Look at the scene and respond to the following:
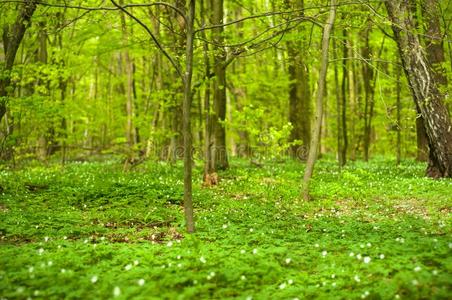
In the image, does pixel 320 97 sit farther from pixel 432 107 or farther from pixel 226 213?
pixel 432 107

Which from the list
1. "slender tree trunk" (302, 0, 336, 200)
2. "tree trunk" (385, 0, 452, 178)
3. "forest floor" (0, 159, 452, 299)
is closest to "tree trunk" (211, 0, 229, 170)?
"forest floor" (0, 159, 452, 299)

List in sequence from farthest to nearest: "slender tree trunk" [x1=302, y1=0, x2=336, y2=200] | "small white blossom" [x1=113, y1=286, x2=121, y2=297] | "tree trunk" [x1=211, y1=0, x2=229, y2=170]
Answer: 1. "tree trunk" [x1=211, y1=0, x2=229, y2=170]
2. "slender tree trunk" [x1=302, y1=0, x2=336, y2=200]
3. "small white blossom" [x1=113, y1=286, x2=121, y2=297]

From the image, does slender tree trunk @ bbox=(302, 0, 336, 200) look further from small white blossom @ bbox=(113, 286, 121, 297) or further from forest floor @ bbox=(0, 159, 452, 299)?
small white blossom @ bbox=(113, 286, 121, 297)

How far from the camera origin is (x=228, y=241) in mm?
7715

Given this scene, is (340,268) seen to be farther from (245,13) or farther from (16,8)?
(245,13)

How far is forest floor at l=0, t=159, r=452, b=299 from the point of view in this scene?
5.55 m

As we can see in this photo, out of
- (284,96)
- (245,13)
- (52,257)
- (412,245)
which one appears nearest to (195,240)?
(52,257)

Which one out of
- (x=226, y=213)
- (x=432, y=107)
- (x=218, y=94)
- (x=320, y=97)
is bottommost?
(x=226, y=213)

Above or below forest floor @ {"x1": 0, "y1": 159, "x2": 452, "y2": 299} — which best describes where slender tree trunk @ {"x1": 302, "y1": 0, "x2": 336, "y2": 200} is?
above

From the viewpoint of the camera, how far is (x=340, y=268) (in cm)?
619

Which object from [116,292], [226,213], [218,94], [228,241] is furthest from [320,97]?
[116,292]

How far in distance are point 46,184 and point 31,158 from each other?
11766mm

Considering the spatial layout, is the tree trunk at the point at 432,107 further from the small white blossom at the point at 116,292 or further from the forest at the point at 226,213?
the small white blossom at the point at 116,292

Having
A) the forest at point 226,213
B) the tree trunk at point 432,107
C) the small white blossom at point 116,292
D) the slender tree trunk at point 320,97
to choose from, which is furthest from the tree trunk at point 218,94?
the small white blossom at point 116,292
